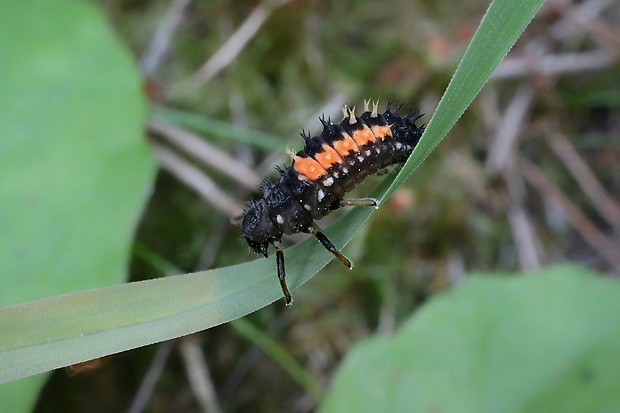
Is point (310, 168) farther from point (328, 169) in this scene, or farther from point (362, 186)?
point (362, 186)

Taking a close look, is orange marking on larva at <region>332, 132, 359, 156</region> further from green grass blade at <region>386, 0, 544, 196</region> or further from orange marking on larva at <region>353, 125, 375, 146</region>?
green grass blade at <region>386, 0, 544, 196</region>

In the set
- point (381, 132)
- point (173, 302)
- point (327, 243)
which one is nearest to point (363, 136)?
point (381, 132)

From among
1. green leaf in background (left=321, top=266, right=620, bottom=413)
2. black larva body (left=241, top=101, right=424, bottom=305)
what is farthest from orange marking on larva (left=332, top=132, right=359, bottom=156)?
green leaf in background (left=321, top=266, right=620, bottom=413)

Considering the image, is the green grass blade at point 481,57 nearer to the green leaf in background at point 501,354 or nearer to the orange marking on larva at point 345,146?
the orange marking on larva at point 345,146

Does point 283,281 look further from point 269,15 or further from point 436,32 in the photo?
point 436,32

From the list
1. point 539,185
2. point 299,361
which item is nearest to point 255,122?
point 299,361

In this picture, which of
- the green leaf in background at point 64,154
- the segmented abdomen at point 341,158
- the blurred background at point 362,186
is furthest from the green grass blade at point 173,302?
the blurred background at point 362,186
